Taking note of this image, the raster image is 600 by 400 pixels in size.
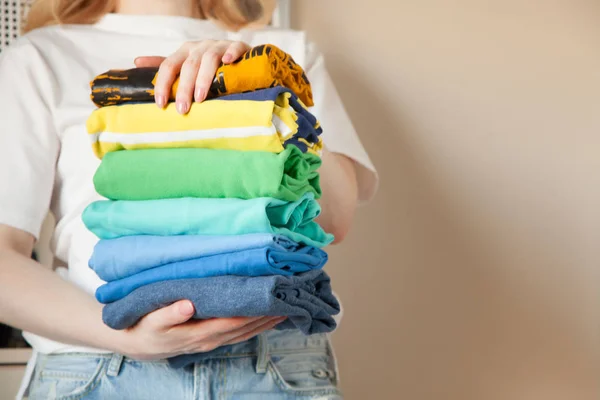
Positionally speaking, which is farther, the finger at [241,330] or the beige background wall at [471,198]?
the beige background wall at [471,198]

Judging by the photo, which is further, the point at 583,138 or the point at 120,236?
the point at 583,138

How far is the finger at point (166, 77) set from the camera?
0.73 metres

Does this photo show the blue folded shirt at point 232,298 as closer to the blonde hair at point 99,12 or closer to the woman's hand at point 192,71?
the woman's hand at point 192,71

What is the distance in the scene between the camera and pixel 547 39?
1456 millimetres

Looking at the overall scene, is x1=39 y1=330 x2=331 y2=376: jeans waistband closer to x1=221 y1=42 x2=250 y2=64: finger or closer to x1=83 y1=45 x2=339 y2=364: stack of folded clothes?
x1=83 y1=45 x2=339 y2=364: stack of folded clothes

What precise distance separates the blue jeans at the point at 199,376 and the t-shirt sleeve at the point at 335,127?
335 mm

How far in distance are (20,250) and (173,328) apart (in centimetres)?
36

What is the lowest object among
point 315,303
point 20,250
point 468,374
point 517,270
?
point 468,374

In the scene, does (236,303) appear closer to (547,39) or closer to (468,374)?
(468,374)

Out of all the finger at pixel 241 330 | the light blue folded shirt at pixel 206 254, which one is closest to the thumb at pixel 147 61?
the light blue folded shirt at pixel 206 254

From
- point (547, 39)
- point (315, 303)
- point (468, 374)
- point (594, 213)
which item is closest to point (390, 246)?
point (468, 374)

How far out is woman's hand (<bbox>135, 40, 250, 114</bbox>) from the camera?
724 mm

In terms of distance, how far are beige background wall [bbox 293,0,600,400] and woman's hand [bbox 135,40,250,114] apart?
0.70 metres

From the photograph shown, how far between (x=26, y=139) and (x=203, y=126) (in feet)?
1.29
